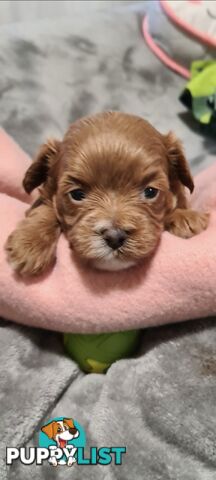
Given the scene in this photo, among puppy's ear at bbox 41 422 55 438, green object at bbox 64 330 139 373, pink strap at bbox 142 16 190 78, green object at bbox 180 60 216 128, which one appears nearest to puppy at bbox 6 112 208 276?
green object at bbox 64 330 139 373

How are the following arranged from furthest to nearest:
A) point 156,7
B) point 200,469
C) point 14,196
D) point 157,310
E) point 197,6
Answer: point 156,7
point 197,6
point 14,196
point 157,310
point 200,469

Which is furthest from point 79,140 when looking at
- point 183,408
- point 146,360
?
point 183,408

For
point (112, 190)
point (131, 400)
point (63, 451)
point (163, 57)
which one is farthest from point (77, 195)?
point (163, 57)

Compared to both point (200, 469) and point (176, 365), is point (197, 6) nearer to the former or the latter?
point (176, 365)

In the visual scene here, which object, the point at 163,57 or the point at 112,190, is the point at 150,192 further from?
the point at 163,57

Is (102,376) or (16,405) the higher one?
(16,405)

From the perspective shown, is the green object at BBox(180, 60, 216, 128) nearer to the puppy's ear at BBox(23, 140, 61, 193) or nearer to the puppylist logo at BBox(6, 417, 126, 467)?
the puppy's ear at BBox(23, 140, 61, 193)

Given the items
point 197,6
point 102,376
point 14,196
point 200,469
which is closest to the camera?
point 200,469
